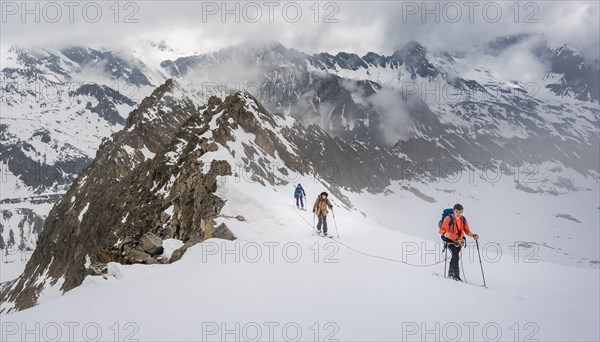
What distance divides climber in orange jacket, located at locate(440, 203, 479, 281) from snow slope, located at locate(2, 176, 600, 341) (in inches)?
29.6

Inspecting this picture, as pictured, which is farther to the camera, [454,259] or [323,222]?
[323,222]

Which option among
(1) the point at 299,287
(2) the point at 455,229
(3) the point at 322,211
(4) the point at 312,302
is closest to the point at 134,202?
(3) the point at 322,211

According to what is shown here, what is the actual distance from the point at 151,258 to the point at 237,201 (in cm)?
1193

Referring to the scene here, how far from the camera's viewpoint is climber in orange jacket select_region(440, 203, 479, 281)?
559 inches

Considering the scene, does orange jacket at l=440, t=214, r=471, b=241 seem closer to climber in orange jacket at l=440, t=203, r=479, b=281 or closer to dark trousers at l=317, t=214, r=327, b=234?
climber in orange jacket at l=440, t=203, r=479, b=281

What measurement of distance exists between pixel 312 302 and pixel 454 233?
643 cm

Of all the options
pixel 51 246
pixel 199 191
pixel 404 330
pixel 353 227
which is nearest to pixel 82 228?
pixel 51 246

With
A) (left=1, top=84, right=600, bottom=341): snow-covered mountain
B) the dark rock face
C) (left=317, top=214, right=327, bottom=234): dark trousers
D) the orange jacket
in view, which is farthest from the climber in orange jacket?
the dark rock face

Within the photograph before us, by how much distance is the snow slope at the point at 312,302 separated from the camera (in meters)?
9.02

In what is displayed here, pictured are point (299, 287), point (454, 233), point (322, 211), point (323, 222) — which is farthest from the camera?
point (322, 211)

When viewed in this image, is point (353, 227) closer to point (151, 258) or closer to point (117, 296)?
point (151, 258)

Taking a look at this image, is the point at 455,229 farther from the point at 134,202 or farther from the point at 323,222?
the point at 134,202

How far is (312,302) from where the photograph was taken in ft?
34.6

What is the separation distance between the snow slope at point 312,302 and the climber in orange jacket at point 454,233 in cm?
75
